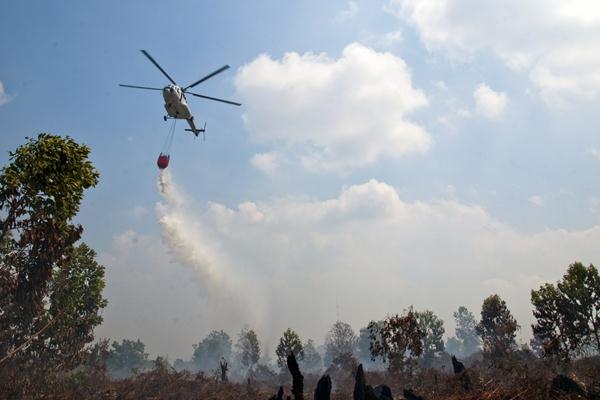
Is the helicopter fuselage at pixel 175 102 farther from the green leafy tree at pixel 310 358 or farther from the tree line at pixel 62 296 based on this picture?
the green leafy tree at pixel 310 358

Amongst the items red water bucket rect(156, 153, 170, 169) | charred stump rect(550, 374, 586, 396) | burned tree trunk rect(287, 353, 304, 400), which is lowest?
charred stump rect(550, 374, 586, 396)

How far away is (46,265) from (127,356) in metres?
107

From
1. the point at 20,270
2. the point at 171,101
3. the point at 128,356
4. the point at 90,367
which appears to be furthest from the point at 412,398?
the point at 128,356

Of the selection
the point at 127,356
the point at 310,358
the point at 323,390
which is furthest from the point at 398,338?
the point at 310,358

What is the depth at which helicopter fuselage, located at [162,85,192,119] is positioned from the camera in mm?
27062

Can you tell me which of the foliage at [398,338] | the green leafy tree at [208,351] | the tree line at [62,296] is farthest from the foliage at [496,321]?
the green leafy tree at [208,351]

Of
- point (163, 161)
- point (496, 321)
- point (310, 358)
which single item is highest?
point (163, 161)

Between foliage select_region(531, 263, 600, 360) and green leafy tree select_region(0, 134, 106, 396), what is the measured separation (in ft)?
110

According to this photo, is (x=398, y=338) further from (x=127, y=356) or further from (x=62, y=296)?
(x=127, y=356)

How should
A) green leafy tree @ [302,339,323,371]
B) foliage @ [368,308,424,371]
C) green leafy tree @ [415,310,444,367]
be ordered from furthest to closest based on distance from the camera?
green leafy tree @ [302,339,323,371] < green leafy tree @ [415,310,444,367] < foliage @ [368,308,424,371]

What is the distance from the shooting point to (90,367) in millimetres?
40344

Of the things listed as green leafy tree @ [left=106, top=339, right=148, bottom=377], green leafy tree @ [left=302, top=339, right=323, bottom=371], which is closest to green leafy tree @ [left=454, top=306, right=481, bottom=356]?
green leafy tree @ [left=302, top=339, right=323, bottom=371]

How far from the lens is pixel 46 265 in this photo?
26656 mm

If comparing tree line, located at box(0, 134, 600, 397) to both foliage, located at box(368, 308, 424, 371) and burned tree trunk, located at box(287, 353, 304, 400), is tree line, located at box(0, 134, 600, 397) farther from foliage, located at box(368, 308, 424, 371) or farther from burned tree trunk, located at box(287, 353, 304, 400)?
burned tree trunk, located at box(287, 353, 304, 400)
